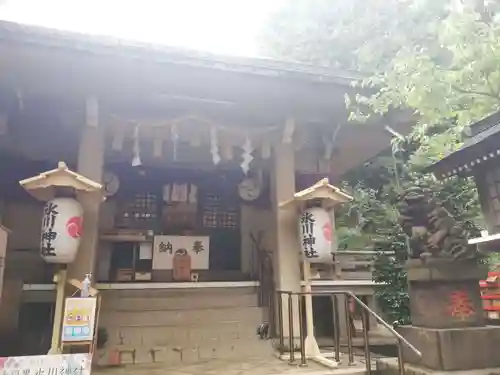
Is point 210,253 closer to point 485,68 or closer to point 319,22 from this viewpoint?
point 485,68

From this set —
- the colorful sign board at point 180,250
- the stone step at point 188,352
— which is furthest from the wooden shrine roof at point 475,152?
the colorful sign board at point 180,250

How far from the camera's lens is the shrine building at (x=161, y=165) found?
627cm

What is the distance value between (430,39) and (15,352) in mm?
10748

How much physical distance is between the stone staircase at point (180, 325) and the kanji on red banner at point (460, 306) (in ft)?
9.90

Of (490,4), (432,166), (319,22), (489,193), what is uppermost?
(319,22)

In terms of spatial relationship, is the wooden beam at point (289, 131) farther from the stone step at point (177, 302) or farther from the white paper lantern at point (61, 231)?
the white paper lantern at point (61, 231)

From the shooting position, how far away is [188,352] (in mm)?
6664

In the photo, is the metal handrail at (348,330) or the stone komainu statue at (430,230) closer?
the metal handrail at (348,330)

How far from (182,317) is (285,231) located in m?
2.46

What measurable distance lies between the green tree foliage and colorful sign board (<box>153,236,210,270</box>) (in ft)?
13.6

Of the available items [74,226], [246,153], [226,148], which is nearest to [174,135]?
[226,148]

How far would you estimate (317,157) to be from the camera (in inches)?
352

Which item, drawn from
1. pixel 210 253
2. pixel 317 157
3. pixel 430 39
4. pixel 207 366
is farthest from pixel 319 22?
pixel 207 366

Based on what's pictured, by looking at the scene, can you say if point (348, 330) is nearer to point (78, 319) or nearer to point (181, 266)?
point (78, 319)
